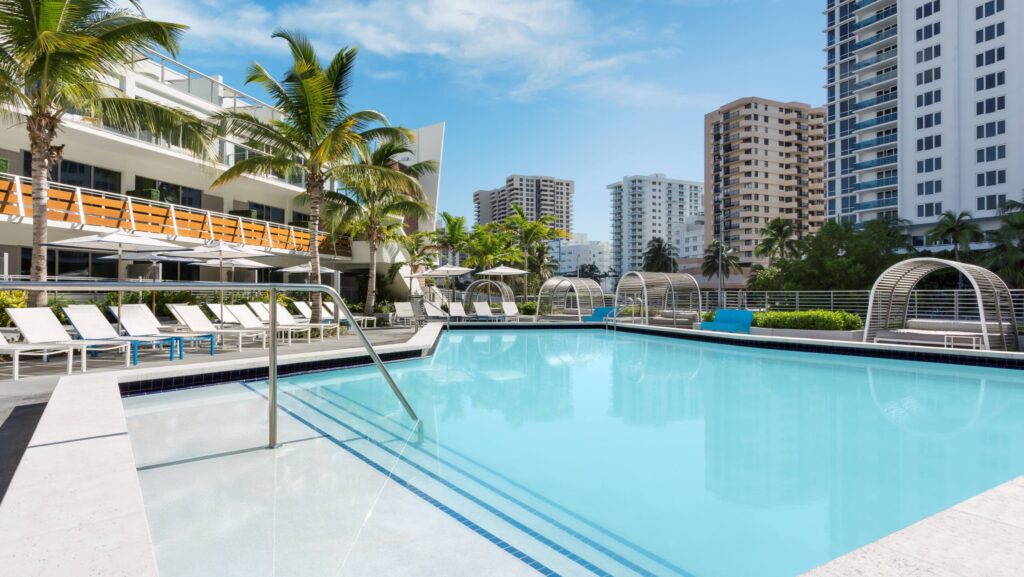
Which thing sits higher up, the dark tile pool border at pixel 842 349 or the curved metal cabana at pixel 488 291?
the curved metal cabana at pixel 488 291

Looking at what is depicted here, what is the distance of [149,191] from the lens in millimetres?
18531

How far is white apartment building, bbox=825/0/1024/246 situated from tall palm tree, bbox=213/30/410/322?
181 ft

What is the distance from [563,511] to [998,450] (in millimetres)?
4864

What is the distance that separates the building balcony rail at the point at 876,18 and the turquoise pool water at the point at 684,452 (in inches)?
2622

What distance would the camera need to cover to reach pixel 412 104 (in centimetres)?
3538

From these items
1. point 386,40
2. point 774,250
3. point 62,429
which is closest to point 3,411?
point 62,429

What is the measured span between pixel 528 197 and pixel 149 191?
148511mm

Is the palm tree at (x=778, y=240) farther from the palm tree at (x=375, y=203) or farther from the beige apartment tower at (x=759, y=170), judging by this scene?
the palm tree at (x=375, y=203)

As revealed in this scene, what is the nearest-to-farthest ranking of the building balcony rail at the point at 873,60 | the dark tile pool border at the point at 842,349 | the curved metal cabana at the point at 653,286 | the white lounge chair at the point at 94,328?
the white lounge chair at the point at 94,328 < the dark tile pool border at the point at 842,349 < the curved metal cabana at the point at 653,286 < the building balcony rail at the point at 873,60

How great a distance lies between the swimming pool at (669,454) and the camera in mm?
3719

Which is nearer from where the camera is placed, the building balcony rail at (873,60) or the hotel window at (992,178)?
the hotel window at (992,178)

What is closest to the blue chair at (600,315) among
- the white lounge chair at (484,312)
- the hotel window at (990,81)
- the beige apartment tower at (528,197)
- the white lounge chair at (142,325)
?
the white lounge chair at (484,312)

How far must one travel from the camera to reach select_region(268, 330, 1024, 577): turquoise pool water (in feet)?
12.3

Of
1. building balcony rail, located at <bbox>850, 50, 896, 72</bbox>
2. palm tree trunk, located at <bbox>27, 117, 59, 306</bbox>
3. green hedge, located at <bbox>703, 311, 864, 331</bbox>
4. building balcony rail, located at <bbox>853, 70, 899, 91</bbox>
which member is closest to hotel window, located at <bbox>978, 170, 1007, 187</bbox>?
building balcony rail, located at <bbox>853, 70, 899, 91</bbox>
